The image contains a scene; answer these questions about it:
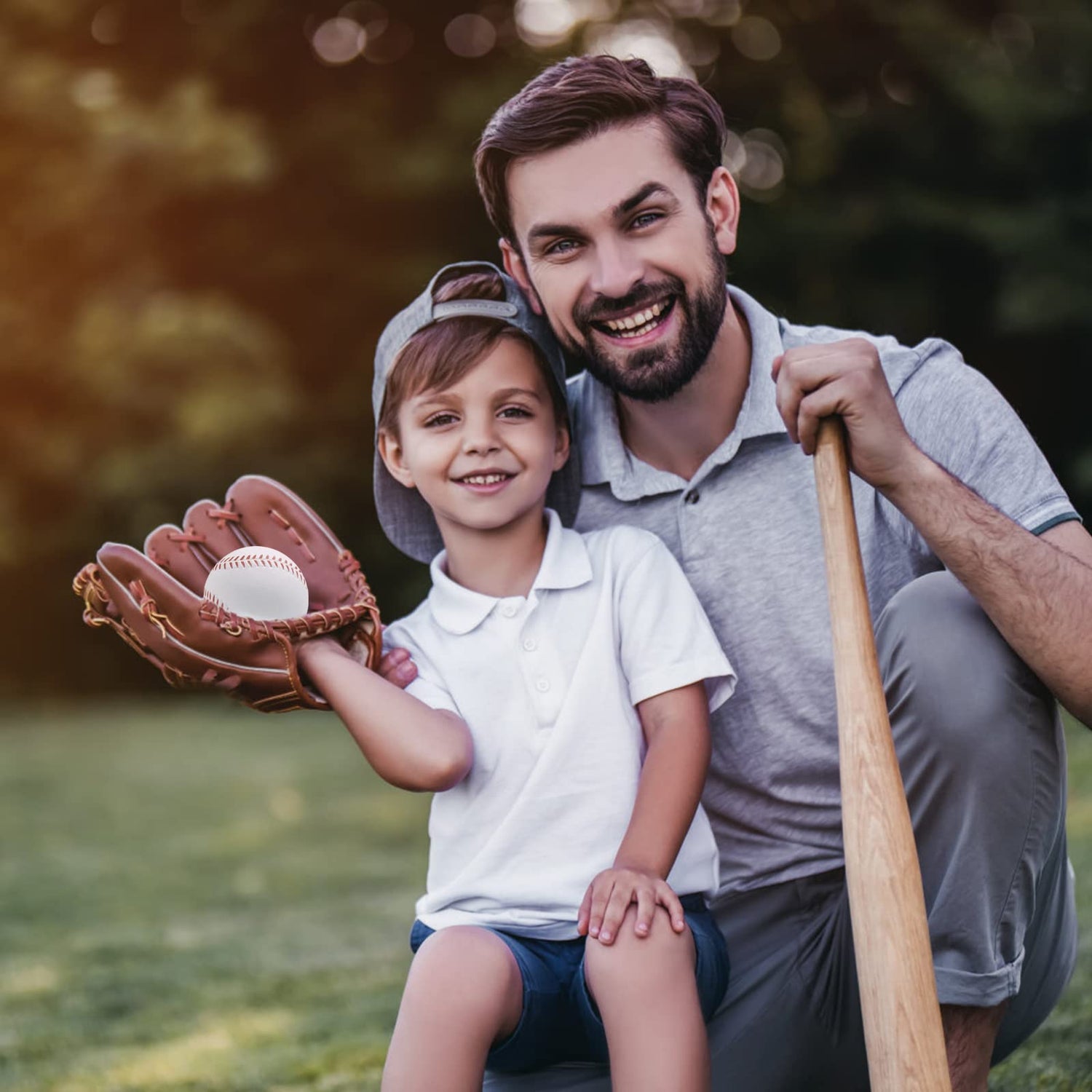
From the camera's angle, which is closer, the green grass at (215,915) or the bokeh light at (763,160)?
the green grass at (215,915)

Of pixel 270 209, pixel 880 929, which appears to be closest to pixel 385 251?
pixel 270 209

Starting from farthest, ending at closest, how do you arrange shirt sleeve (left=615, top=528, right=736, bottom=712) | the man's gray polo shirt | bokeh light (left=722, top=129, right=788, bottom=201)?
bokeh light (left=722, top=129, right=788, bottom=201) < the man's gray polo shirt < shirt sleeve (left=615, top=528, right=736, bottom=712)

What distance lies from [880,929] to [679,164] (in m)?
1.31

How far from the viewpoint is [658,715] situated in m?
2.19

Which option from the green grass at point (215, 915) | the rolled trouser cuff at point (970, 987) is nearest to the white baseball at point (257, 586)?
the rolled trouser cuff at point (970, 987)

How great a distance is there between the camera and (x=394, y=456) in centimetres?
246

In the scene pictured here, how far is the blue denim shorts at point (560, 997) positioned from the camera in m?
2.06

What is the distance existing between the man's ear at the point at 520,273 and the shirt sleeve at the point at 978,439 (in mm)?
611

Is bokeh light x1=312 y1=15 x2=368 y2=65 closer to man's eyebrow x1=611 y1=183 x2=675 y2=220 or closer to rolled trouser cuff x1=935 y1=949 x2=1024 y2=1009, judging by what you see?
man's eyebrow x1=611 y1=183 x2=675 y2=220

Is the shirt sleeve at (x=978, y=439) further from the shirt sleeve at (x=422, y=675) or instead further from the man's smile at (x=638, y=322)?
the shirt sleeve at (x=422, y=675)

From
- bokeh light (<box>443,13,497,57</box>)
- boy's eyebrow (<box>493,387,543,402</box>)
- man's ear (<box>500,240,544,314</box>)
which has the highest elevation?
bokeh light (<box>443,13,497,57</box>)

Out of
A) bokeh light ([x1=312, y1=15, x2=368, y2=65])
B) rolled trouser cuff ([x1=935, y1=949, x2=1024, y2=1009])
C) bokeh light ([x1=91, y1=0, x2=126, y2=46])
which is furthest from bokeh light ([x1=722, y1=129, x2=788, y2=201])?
rolled trouser cuff ([x1=935, y1=949, x2=1024, y2=1009])

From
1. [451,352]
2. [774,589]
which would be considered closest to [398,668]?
[451,352]

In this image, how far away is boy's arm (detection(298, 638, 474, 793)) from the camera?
210 centimetres
